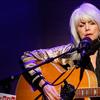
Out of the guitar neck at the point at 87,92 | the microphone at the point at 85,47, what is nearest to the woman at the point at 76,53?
the guitar neck at the point at 87,92

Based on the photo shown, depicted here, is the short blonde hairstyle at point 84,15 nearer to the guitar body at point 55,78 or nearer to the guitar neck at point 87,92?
the guitar body at point 55,78

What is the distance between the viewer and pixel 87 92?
5.83 feet

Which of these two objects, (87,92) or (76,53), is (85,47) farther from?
(76,53)

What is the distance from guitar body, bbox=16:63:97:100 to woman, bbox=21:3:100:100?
36mm

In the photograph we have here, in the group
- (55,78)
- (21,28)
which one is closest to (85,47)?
(55,78)

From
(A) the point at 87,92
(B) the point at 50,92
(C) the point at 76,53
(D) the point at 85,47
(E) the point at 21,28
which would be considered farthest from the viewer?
(E) the point at 21,28

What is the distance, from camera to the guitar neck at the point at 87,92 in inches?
68.1

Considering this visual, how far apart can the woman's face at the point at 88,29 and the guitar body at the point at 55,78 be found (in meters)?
0.22

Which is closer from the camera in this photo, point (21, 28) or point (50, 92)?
point (50, 92)

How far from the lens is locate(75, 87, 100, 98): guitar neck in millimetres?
1729

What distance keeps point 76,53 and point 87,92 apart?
0.37m

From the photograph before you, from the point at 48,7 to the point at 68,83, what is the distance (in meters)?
0.90

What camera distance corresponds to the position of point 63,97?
1866 millimetres

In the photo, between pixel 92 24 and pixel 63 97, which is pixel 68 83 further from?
pixel 92 24
